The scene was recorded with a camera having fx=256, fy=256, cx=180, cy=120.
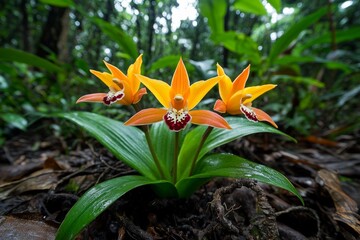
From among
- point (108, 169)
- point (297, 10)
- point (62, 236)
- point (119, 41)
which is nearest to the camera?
point (62, 236)

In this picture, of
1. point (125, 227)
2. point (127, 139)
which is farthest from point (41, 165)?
point (125, 227)

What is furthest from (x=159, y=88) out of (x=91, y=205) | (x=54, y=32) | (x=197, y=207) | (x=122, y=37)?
(x=54, y=32)

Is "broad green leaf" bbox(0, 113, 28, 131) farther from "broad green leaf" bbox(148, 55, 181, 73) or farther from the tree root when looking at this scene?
the tree root

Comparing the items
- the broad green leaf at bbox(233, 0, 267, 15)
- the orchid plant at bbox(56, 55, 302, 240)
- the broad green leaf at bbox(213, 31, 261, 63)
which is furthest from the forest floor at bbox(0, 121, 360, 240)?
the broad green leaf at bbox(233, 0, 267, 15)

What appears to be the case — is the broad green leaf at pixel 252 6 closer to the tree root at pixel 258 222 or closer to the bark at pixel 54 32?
the tree root at pixel 258 222

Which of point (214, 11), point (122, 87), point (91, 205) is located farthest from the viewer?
point (214, 11)

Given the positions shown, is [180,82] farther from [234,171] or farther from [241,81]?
[234,171]

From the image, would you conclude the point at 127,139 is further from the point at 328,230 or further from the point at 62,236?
the point at 328,230

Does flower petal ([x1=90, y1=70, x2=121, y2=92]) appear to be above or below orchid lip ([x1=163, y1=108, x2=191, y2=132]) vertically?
above
